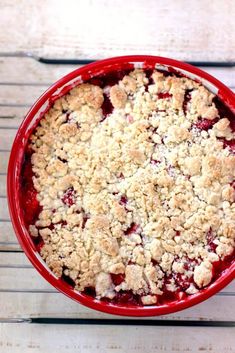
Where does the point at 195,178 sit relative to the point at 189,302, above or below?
above

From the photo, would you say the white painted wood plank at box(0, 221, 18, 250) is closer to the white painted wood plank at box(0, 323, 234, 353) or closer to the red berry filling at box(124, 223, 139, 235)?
the white painted wood plank at box(0, 323, 234, 353)

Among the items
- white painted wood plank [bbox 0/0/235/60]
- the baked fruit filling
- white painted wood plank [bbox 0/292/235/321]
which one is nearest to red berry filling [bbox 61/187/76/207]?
the baked fruit filling

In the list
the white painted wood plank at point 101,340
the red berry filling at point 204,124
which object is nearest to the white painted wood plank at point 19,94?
the red berry filling at point 204,124

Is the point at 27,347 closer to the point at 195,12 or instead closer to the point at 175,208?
the point at 175,208

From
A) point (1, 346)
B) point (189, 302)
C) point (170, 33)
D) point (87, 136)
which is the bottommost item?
point (1, 346)

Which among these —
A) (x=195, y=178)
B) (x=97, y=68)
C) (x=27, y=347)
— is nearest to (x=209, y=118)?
(x=195, y=178)

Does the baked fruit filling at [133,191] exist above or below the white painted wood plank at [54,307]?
above

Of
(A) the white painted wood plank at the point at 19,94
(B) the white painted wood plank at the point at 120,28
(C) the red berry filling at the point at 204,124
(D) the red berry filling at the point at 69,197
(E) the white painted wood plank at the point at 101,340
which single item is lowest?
(E) the white painted wood plank at the point at 101,340

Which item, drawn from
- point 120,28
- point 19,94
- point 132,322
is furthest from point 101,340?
point 120,28

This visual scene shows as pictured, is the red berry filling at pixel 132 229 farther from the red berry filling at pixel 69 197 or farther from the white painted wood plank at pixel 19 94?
the white painted wood plank at pixel 19 94
